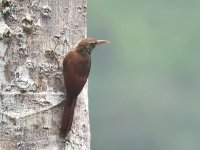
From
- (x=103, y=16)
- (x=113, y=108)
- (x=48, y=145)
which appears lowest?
(x=48, y=145)

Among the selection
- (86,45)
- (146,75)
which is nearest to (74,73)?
(86,45)

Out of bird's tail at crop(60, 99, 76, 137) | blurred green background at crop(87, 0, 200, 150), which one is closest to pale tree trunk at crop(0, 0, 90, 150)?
bird's tail at crop(60, 99, 76, 137)

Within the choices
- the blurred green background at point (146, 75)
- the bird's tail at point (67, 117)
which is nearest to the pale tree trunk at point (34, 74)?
the bird's tail at point (67, 117)

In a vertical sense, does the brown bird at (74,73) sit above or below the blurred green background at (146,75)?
below

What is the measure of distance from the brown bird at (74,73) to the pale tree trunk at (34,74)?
0.04ft

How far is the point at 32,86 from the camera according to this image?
1.66 m

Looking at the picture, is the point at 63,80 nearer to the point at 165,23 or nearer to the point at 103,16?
the point at 103,16

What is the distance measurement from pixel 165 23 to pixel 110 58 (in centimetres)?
161

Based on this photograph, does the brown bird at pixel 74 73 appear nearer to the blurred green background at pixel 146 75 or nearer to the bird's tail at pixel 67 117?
the bird's tail at pixel 67 117

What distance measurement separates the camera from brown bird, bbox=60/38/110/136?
1665 millimetres

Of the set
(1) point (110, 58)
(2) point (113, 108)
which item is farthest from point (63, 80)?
(1) point (110, 58)

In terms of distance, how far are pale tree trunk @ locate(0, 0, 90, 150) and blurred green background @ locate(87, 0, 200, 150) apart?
935 centimetres

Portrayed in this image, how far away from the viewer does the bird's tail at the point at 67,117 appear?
5.51 feet

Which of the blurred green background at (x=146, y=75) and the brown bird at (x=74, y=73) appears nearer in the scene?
the brown bird at (x=74, y=73)
